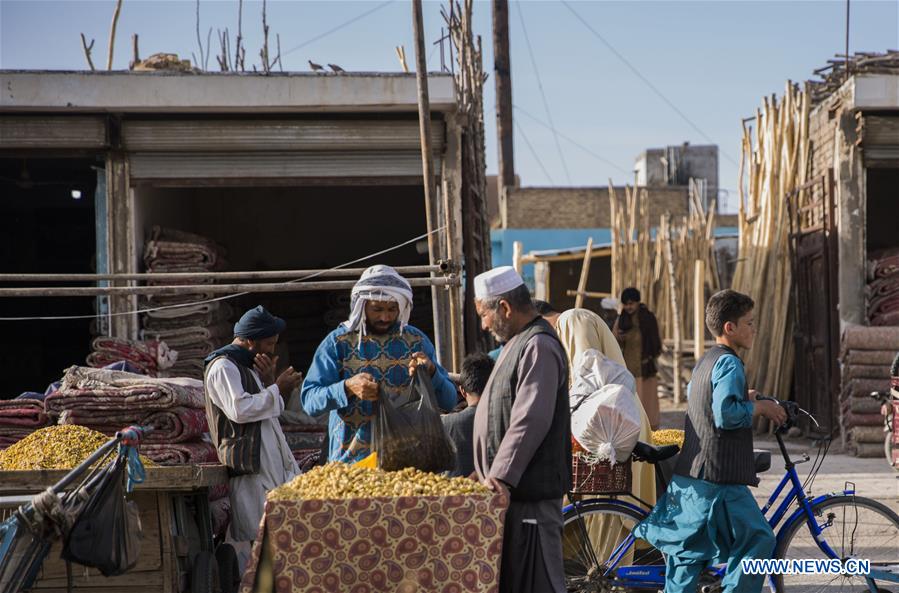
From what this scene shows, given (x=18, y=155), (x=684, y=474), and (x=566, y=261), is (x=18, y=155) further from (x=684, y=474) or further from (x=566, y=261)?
(x=566, y=261)

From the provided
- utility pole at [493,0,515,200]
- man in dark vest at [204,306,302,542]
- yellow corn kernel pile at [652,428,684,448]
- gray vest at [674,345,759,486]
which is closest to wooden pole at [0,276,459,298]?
yellow corn kernel pile at [652,428,684,448]

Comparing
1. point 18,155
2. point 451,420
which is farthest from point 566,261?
point 451,420

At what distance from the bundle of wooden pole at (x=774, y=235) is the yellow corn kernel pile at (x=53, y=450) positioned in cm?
999

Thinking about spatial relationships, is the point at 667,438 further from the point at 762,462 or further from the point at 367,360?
the point at 367,360

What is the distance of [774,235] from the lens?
1398 cm

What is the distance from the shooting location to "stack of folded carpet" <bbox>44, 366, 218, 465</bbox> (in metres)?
7.53

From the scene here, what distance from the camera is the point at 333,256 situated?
51.0ft

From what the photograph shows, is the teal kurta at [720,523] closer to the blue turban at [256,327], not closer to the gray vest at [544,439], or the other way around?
the gray vest at [544,439]

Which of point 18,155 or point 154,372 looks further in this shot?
point 18,155

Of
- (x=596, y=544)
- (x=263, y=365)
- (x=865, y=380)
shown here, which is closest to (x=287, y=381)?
(x=263, y=365)

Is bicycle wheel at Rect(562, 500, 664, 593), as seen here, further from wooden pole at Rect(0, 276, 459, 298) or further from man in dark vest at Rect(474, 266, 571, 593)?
wooden pole at Rect(0, 276, 459, 298)

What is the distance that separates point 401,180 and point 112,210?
2745 mm

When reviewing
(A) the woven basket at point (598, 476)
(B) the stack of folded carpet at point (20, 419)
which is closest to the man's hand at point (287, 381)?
(A) the woven basket at point (598, 476)

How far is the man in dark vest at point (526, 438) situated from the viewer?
13.4 feet
